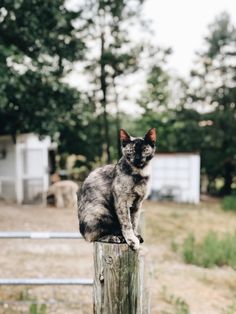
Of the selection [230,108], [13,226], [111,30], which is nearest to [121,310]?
[13,226]

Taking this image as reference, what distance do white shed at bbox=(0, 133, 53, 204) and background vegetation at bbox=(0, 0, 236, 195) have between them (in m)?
0.87

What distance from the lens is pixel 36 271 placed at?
284 inches

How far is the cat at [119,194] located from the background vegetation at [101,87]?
7561 mm

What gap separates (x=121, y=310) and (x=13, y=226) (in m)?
9.41

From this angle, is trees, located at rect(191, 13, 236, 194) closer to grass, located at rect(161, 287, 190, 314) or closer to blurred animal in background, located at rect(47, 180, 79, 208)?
blurred animal in background, located at rect(47, 180, 79, 208)

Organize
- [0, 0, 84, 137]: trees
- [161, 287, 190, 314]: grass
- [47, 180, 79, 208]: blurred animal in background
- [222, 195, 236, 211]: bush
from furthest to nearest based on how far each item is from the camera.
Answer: [222, 195, 236, 211]: bush
[47, 180, 79, 208]: blurred animal in background
[0, 0, 84, 137]: trees
[161, 287, 190, 314]: grass

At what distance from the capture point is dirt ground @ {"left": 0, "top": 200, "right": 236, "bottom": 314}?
5768mm

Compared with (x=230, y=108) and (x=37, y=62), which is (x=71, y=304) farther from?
(x=230, y=108)

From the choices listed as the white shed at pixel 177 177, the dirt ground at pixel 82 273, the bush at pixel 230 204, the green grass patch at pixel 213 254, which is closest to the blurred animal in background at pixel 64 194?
the dirt ground at pixel 82 273

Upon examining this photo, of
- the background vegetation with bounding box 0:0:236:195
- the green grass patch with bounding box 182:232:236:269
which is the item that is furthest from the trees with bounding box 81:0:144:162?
the green grass patch with bounding box 182:232:236:269

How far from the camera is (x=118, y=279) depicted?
7.23ft

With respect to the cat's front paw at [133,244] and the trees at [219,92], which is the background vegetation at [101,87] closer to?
the trees at [219,92]

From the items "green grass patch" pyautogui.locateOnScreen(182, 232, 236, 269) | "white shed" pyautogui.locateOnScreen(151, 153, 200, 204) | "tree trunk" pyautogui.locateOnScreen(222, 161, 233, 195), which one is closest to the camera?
"green grass patch" pyautogui.locateOnScreen(182, 232, 236, 269)

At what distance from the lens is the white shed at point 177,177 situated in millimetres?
21281
